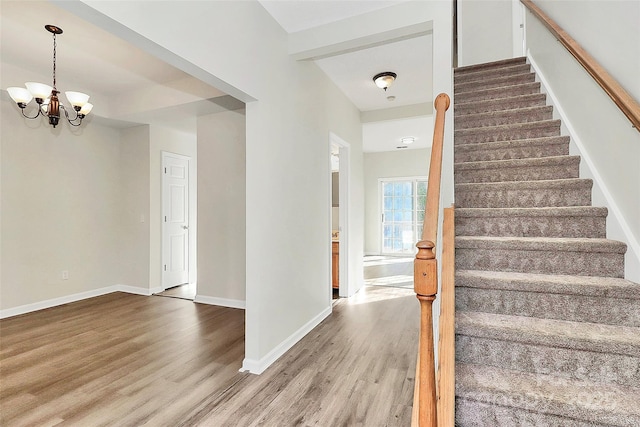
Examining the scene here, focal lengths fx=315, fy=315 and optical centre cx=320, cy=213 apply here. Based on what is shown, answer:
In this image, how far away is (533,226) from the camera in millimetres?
2109

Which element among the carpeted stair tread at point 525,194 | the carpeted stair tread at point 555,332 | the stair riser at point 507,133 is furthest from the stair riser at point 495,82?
the carpeted stair tread at point 555,332

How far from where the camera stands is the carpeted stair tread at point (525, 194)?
2.18 m

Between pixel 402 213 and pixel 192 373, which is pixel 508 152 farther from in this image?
pixel 402 213

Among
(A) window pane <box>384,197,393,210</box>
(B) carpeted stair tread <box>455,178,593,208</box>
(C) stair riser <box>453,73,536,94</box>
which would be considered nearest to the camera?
(B) carpeted stair tread <box>455,178,593,208</box>

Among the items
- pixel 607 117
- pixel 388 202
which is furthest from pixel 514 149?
pixel 388 202

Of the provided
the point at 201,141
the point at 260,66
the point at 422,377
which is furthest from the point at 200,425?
the point at 201,141

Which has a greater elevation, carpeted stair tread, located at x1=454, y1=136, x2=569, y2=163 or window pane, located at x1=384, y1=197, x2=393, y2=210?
carpeted stair tread, located at x1=454, y1=136, x2=569, y2=163

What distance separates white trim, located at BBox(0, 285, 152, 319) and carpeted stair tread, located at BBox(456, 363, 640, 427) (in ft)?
15.3

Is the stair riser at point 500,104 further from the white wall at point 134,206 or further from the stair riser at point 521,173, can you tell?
the white wall at point 134,206

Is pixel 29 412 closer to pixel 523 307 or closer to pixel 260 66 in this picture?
pixel 260 66

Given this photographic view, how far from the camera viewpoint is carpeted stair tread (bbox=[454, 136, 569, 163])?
2.56m

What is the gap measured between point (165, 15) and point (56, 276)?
13.3ft

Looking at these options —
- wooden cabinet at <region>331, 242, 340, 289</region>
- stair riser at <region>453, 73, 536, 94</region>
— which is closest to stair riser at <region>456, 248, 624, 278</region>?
stair riser at <region>453, 73, 536, 94</region>

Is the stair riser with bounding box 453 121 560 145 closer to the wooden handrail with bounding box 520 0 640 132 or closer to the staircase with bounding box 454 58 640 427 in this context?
the staircase with bounding box 454 58 640 427
